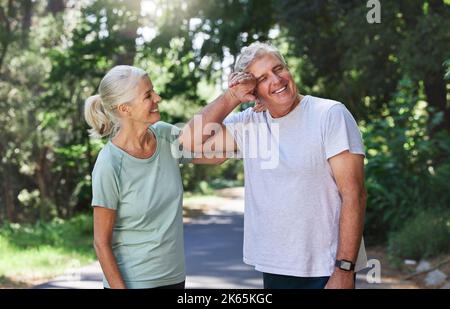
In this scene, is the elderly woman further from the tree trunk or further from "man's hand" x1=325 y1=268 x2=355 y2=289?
the tree trunk

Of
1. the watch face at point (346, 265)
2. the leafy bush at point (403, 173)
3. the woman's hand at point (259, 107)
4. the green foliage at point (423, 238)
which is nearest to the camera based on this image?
the watch face at point (346, 265)

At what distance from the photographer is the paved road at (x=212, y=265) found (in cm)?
770

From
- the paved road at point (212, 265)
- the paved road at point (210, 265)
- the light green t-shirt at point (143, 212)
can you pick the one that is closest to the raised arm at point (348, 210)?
the light green t-shirt at point (143, 212)

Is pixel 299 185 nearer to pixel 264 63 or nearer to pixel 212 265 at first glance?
pixel 264 63

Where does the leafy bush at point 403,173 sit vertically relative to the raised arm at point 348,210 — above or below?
below

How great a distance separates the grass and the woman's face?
221 inches

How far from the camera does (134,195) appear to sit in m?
2.61

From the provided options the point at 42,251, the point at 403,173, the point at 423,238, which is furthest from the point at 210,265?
the point at 403,173

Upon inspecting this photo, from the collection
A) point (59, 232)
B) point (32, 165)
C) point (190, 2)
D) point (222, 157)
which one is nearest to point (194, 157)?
point (222, 157)

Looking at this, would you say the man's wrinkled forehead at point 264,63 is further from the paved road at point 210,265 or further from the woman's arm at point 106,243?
the paved road at point 210,265

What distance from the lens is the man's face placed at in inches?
105

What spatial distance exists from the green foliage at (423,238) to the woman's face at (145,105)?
22.3 ft

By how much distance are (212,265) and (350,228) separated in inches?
270
